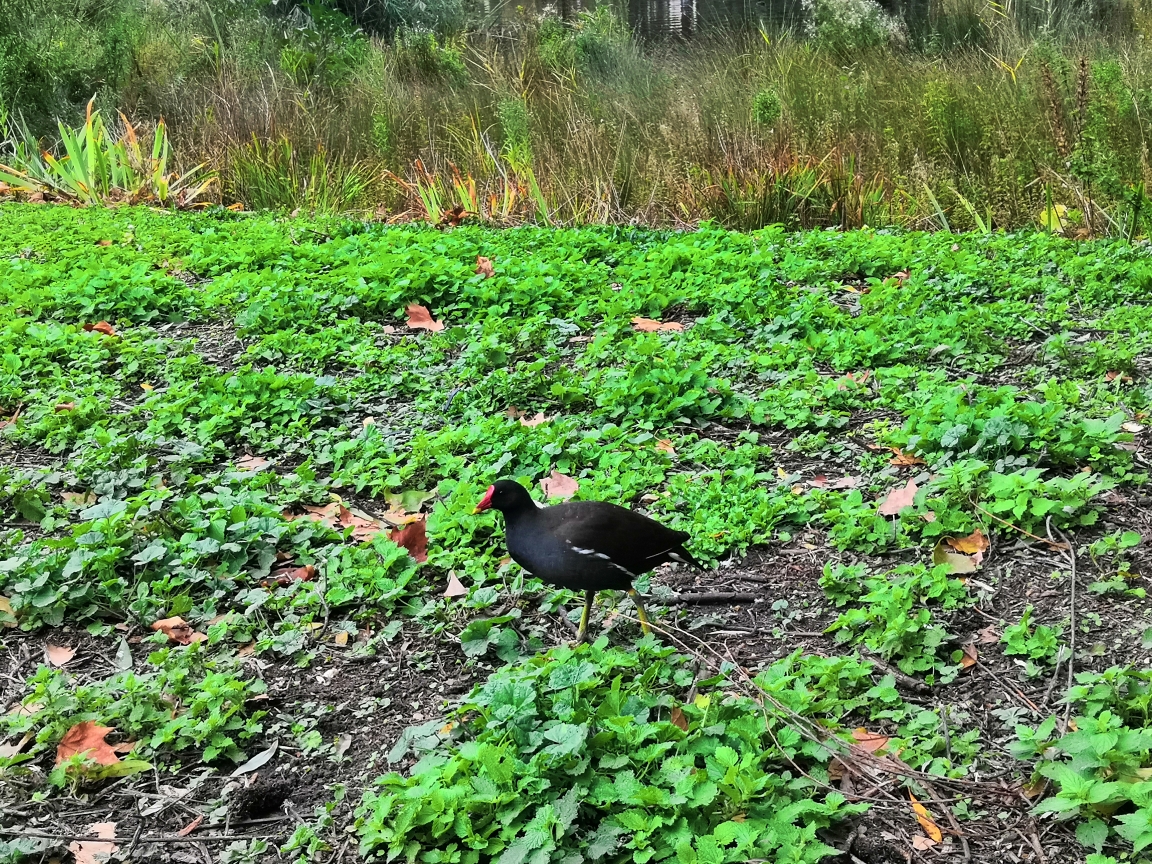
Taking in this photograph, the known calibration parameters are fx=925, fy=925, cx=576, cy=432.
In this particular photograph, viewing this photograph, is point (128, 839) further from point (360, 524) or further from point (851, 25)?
point (851, 25)

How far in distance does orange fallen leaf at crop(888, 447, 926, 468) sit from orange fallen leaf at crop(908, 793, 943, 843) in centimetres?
142

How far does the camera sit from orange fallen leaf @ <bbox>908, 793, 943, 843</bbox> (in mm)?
1761

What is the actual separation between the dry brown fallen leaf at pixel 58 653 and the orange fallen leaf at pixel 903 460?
2512 mm

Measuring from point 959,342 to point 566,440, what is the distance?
175 cm

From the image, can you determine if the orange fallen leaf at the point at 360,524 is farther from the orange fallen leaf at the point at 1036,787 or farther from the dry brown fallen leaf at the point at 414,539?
the orange fallen leaf at the point at 1036,787

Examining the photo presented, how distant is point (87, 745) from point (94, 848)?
0.29 m

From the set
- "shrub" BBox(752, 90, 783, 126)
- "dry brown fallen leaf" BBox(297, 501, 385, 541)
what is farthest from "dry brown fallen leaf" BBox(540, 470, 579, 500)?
"shrub" BBox(752, 90, 783, 126)

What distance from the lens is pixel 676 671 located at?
2.24 m

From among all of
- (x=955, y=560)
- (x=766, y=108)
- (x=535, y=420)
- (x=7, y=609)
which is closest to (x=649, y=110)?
(x=766, y=108)

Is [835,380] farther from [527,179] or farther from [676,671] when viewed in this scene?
[527,179]

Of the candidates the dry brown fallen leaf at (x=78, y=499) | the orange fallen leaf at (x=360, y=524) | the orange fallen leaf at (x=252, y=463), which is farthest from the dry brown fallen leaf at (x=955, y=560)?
the dry brown fallen leaf at (x=78, y=499)

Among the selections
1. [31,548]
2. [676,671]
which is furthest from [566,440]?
[31,548]

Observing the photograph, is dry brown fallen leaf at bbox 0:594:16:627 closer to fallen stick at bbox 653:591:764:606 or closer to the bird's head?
the bird's head

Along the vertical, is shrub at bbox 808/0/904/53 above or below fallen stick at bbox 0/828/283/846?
above
